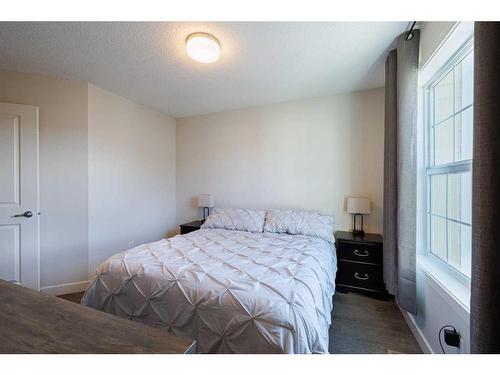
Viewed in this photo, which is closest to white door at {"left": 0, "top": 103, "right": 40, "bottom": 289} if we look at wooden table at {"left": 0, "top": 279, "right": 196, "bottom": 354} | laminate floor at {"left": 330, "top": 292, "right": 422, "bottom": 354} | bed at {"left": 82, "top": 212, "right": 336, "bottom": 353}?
bed at {"left": 82, "top": 212, "right": 336, "bottom": 353}

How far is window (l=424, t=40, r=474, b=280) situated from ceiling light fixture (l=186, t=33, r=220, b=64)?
1705mm

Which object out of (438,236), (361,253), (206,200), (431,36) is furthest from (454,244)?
(206,200)

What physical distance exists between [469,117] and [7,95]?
159 inches

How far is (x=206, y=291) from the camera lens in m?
1.24

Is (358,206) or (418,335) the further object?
(358,206)

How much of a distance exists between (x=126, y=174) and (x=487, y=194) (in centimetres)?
345

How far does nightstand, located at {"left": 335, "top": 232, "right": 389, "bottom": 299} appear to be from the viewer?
7.72ft

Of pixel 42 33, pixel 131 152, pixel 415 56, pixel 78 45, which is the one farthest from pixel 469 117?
pixel 131 152

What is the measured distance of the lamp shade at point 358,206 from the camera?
2.57 m

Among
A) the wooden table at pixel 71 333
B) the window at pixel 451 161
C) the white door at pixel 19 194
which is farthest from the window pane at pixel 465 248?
the white door at pixel 19 194

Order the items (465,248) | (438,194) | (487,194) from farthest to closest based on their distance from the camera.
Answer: (438,194) < (465,248) < (487,194)

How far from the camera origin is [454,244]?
157cm

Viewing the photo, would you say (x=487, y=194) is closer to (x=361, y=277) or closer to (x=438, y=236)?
(x=438, y=236)

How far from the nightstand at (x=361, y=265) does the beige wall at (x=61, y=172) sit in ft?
9.87
